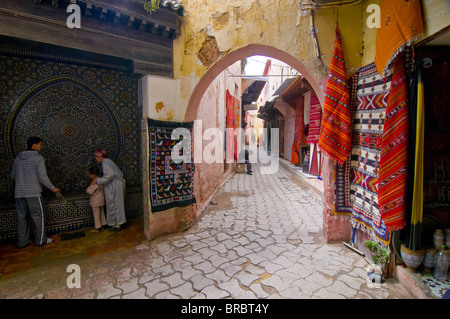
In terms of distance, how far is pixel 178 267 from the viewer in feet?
10.0

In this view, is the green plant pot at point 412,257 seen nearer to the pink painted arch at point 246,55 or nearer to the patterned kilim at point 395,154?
the patterned kilim at point 395,154

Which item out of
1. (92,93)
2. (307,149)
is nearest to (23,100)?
(92,93)

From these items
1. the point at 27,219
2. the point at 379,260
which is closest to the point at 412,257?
the point at 379,260

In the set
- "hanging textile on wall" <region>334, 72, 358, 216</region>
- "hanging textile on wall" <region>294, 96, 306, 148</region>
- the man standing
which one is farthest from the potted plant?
"hanging textile on wall" <region>294, 96, 306, 148</region>

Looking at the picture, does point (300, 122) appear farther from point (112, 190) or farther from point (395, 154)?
point (112, 190)

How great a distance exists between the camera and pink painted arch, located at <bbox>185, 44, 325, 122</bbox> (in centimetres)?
366

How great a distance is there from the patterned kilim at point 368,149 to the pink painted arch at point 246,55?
62 cm

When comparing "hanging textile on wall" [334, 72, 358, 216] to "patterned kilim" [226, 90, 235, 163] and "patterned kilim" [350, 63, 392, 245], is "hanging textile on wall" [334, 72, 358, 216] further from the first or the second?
"patterned kilim" [226, 90, 235, 163]

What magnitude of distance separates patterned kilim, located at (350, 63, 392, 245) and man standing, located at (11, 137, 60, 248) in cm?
472

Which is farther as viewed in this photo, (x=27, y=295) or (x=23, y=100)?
(x=23, y=100)

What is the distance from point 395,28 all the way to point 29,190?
17.4ft

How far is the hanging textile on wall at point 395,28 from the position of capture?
2.21 meters
